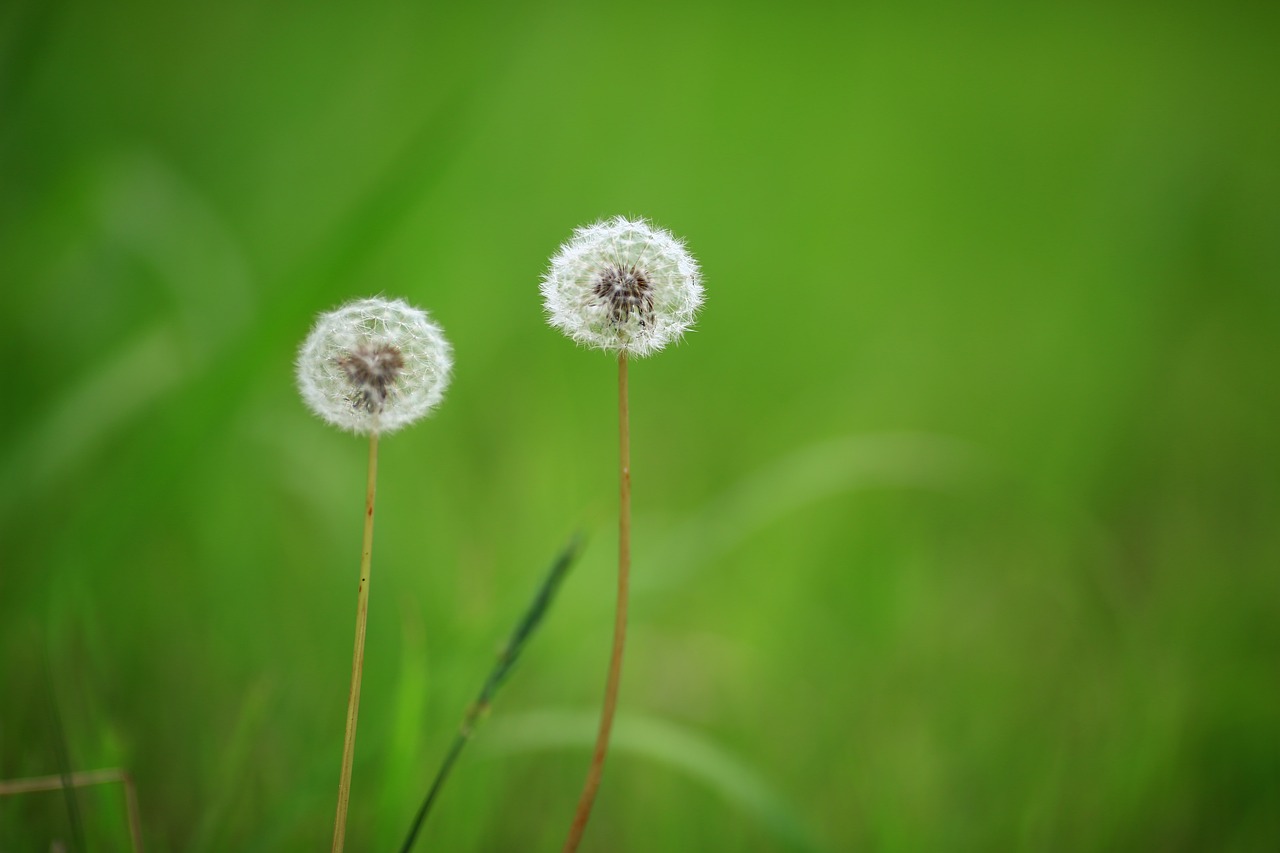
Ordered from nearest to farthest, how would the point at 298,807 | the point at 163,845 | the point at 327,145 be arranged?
the point at 298,807, the point at 163,845, the point at 327,145

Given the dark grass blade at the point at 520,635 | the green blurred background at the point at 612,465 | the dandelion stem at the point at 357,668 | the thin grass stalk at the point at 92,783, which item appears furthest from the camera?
the green blurred background at the point at 612,465

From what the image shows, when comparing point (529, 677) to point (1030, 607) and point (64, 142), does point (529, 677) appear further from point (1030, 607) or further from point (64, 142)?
point (64, 142)

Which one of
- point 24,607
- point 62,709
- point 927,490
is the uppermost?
point 927,490

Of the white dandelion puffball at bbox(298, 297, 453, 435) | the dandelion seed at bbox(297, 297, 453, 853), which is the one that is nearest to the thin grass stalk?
the dandelion seed at bbox(297, 297, 453, 853)

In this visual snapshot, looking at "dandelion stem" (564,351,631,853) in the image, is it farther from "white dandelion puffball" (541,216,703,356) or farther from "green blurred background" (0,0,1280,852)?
"green blurred background" (0,0,1280,852)

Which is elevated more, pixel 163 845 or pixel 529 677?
pixel 529 677

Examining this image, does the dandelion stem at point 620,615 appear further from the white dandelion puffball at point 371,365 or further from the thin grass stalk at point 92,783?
the thin grass stalk at point 92,783

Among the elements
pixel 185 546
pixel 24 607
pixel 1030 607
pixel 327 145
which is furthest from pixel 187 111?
pixel 1030 607

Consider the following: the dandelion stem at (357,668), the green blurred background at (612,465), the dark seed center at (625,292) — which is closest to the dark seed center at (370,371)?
the dandelion stem at (357,668)
